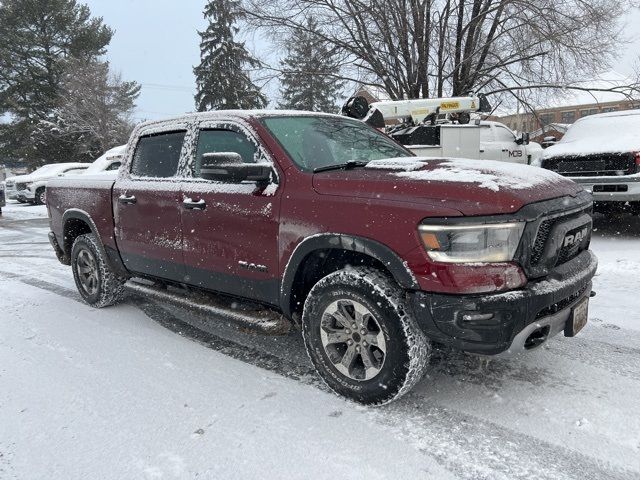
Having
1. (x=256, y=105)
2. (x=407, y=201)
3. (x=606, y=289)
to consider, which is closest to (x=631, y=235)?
(x=606, y=289)

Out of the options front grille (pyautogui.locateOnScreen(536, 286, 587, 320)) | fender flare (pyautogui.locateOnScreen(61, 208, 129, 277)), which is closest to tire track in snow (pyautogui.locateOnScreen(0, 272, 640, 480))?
front grille (pyautogui.locateOnScreen(536, 286, 587, 320))

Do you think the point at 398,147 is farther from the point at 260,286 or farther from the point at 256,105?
the point at 256,105

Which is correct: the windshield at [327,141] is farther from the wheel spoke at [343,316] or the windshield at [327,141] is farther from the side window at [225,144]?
the wheel spoke at [343,316]

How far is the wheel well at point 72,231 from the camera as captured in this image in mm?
5219

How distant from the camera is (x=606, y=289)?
5.06 metres

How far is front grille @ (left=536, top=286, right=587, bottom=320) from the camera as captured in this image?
257 cm

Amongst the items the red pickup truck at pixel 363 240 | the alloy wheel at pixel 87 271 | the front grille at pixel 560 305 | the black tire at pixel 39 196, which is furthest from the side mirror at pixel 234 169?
the black tire at pixel 39 196

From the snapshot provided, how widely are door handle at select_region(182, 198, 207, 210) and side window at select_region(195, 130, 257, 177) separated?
0.23 meters

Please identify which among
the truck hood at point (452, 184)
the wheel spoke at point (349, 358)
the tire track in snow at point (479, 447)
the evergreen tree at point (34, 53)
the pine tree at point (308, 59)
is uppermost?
the evergreen tree at point (34, 53)

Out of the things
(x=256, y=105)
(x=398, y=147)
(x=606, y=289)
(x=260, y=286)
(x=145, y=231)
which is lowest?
(x=606, y=289)

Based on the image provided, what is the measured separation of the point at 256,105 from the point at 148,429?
3156 centimetres

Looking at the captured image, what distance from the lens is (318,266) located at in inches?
123

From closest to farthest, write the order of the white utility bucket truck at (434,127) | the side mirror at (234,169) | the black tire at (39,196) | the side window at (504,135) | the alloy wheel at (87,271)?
the side mirror at (234,169)
the alloy wheel at (87,271)
the white utility bucket truck at (434,127)
the side window at (504,135)
the black tire at (39,196)

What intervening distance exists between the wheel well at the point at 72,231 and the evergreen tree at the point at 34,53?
35984 mm
